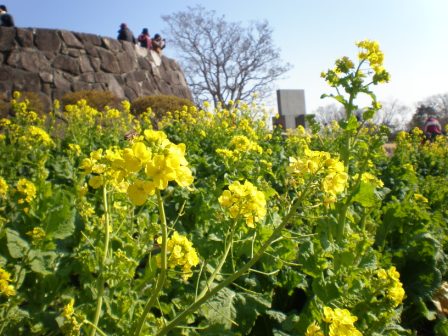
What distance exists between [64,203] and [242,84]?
1302 inches

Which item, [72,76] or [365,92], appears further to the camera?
[72,76]

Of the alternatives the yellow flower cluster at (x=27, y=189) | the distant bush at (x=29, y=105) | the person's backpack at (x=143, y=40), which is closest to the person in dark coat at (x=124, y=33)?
the person's backpack at (x=143, y=40)

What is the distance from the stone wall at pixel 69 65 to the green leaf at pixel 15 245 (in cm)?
1093

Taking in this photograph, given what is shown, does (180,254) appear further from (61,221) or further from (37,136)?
(37,136)

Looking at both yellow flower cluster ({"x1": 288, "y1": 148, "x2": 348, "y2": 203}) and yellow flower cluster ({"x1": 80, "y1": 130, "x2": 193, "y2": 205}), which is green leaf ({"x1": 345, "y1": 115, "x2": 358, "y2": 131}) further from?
yellow flower cluster ({"x1": 80, "y1": 130, "x2": 193, "y2": 205})

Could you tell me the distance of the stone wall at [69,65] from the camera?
1184cm

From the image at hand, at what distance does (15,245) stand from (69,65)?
12001mm

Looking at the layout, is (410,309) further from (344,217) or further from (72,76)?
(72,76)

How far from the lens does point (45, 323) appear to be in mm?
1674

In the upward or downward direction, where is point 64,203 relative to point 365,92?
downward

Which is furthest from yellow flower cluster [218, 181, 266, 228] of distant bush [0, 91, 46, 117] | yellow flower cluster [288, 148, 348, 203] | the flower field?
distant bush [0, 91, 46, 117]

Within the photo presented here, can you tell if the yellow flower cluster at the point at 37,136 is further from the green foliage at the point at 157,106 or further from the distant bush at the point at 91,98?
the green foliage at the point at 157,106

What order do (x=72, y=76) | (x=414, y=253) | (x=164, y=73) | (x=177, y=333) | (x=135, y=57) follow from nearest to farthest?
(x=177, y=333) < (x=414, y=253) < (x=72, y=76) < (x=135, y=57) < (x=164, y=73)

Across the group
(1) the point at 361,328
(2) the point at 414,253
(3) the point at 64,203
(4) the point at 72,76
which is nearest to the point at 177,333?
(1) the point at 361,328
